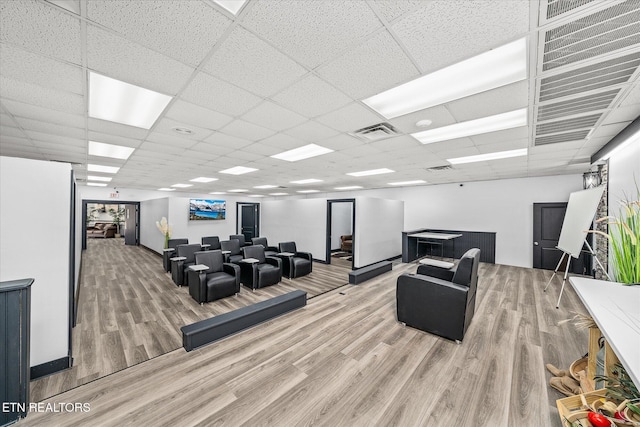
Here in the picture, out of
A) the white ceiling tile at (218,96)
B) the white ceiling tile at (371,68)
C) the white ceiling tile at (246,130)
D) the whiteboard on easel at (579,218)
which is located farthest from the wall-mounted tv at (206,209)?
Answer: the whiteboard on easel at (579,218)

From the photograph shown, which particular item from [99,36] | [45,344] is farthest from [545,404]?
[45,344]

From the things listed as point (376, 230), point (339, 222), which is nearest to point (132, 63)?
point (376, 230)

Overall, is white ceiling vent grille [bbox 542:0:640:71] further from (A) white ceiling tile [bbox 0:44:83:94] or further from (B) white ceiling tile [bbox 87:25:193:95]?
(A) white ceiling tile [bbox 0:44:83:94]

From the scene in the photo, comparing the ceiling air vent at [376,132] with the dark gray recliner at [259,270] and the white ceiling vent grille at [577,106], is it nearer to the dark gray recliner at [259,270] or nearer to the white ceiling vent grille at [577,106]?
the white ceiling vent grille at [577,106]

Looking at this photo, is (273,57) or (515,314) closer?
(273,57)

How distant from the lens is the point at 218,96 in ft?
7.26

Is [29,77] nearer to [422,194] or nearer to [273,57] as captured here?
[273,57]

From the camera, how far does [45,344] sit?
218 centimetres

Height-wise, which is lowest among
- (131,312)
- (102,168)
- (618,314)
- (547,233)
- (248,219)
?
(131,312)

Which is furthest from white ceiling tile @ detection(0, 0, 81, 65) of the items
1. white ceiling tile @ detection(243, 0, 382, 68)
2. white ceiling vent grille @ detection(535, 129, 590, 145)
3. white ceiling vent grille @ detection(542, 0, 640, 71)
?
white ceiling vent grille @ detection(535, 129, 590, 145)

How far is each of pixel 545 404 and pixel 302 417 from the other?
1941 millimetres

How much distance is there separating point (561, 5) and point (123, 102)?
353 centimetres

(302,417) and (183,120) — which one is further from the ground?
(183,120)

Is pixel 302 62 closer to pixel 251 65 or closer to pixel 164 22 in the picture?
pixel 251 65
